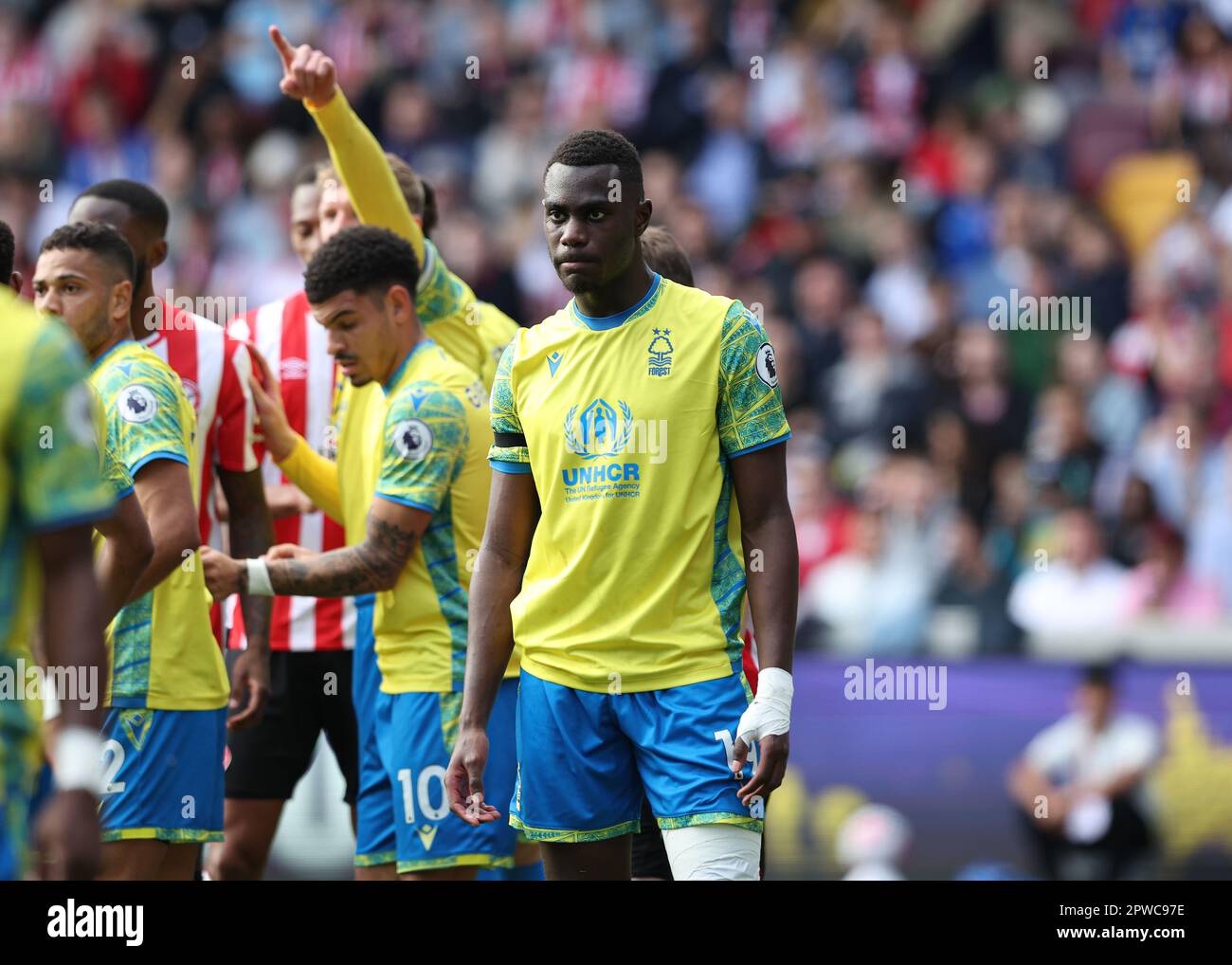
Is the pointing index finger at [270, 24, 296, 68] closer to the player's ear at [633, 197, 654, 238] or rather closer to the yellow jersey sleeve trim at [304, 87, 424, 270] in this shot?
the yellow jersey sleeve trim at [304, 87, 424, 270]

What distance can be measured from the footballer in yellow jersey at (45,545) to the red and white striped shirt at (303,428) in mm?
3629

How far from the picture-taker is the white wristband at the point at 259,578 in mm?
5652

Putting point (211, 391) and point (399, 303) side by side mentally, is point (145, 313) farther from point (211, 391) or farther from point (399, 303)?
point (399, 303)

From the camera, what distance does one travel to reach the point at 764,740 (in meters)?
4.40

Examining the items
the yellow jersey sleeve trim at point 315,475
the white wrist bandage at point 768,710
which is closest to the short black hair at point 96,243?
the yellow jersey sleeve trim at point 315,475

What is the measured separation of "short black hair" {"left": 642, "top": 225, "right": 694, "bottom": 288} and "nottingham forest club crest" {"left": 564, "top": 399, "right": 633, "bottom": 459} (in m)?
1.20

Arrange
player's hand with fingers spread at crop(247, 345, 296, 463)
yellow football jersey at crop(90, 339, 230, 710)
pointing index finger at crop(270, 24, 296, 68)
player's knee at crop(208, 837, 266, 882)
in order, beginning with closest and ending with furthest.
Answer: yellow football jersey at crop(90, 339, 230, 710), pointing index finger at crop(270, 24, 296, 68), player's hand with fingers spread at crop(247, 345, 296, 463), player's knee at crop(208, 837, 266, 882)

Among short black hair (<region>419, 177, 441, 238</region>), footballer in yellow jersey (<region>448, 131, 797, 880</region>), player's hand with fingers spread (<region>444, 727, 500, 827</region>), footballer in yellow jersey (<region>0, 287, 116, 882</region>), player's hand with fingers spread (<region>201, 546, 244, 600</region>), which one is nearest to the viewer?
footballer in yellow jersey (<region>0, 287, 116, 882</region>)

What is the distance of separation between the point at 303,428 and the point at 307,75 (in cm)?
147

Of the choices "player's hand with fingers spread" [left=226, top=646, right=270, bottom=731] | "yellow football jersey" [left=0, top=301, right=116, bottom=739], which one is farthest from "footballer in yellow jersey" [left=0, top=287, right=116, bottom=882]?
"player's hand with fingers spread" [left=226, top=646, right=270, bottom=731]

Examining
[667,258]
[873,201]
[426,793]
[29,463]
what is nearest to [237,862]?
[426,793]

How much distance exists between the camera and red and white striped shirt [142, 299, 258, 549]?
237 inches

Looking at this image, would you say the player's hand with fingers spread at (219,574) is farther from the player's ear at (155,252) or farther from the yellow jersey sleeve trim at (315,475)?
the player's ear at (155,252)
